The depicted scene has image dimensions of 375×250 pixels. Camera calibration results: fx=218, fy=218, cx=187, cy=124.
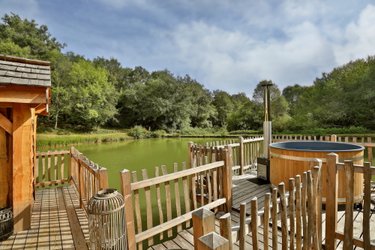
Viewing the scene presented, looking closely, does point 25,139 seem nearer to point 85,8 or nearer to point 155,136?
point 85,8

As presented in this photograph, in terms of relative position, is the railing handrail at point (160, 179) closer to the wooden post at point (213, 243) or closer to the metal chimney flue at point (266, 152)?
the wooden post at point (213, 243)

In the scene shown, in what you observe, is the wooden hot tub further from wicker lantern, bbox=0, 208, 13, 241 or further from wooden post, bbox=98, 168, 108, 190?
wicker lantern, bbox=0, 208, 13, 241

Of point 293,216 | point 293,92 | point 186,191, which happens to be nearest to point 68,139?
point 186,191

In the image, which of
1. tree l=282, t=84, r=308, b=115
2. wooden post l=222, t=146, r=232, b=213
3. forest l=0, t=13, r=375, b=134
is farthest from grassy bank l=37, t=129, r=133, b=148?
tree l=282, t=84, r=308, b=115

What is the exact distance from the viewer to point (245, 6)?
28.8ft

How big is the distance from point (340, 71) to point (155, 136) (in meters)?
24.2

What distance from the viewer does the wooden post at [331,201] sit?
2592 millimetres

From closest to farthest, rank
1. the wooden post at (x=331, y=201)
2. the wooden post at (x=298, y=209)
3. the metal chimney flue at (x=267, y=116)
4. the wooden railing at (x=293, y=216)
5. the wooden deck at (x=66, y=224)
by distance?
the wooden railing at (x=293, y=216) < the wooden post at (x=298, y=209) < the wooden post at (x=331, y=201) < the wooden deck at (x=66, y=224) < the metal chimney flue at (x=267, y=116)

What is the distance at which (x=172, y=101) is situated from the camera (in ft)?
114

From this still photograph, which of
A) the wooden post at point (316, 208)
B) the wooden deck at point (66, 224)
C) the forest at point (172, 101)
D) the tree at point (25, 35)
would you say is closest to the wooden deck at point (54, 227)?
the wooden deck at point (66, 224)

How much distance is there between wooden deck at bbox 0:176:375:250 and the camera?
3314 millimetres


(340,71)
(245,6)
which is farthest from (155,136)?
(340,71)

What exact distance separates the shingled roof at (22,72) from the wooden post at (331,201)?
436 cm

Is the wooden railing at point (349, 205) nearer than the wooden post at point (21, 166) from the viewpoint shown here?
Yes
